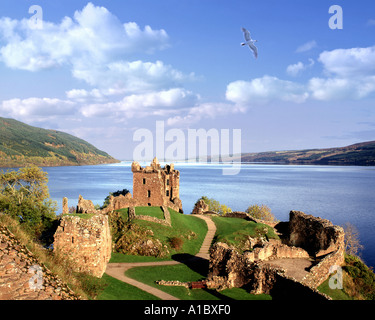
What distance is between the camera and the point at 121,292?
20438 mm

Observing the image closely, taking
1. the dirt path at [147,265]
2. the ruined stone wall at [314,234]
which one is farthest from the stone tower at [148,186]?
the ruined stone wall at [314,234]

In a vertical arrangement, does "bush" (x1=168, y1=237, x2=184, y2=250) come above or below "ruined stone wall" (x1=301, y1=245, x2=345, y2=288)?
above

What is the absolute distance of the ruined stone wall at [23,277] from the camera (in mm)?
10586

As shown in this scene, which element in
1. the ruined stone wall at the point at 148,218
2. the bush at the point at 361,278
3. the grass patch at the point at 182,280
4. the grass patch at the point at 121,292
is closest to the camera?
the grass patch at the point at 121,292

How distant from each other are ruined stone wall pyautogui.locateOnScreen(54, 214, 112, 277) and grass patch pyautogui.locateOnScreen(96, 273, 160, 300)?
1.42 metres

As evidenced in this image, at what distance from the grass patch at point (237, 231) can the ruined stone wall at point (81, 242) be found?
1731cm

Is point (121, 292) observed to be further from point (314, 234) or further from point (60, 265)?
point (314, 234)

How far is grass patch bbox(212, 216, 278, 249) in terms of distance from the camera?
1398 inches

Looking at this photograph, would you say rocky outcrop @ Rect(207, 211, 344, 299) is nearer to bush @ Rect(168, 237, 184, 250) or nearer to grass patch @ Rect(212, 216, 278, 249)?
grass patch @ Rect(212, 216, 278, 249)

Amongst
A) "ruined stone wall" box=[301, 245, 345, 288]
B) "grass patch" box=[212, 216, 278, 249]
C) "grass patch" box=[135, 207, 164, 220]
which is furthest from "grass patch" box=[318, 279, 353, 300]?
"grass patch" box=[135, 207, 164, 220]

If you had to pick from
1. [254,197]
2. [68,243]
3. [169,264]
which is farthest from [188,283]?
[254,197]

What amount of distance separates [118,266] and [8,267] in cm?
1691

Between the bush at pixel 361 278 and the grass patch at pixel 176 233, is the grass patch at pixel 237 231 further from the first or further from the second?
the bush at pixel 361 278
